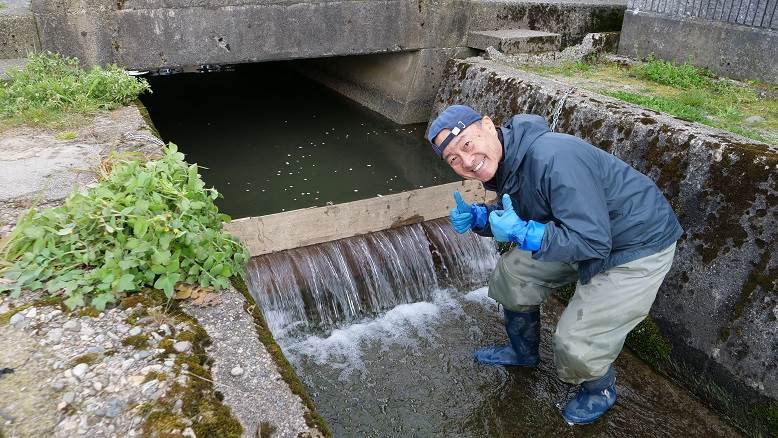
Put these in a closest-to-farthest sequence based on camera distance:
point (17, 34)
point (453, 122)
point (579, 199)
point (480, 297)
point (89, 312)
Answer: point (89, 312) < point (579, 199) < point (453, 122) < point (480, 297) < point (17, 34)

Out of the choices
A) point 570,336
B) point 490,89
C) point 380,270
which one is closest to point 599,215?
point 570,336

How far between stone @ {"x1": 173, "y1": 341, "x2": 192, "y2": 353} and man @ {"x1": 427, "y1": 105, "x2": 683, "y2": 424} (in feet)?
5.49

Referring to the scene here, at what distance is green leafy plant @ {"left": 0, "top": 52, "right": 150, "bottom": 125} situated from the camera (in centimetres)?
534

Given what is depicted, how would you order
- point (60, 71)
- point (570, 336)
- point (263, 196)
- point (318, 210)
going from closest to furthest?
1. point (570, 336)
2. point (318, 210)
3. point (60, 71)
4. point (263, 196)

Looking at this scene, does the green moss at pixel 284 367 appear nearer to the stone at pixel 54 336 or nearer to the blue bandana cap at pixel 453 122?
the stone at pixel 54 336

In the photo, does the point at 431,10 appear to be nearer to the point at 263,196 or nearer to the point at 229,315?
the point at 263,196

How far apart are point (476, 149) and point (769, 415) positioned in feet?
9.40

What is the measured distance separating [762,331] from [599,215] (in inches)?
77.4

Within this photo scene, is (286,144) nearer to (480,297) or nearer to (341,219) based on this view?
(341,219)

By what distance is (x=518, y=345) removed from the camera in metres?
4.51

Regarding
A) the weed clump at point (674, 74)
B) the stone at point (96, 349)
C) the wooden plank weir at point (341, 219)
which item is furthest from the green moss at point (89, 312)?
the weed clump at point (674, 74)

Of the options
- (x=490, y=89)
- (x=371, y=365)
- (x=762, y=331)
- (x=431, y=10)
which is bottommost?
(x=371, y=365)

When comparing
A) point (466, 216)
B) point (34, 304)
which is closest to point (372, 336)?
point (466, 216)

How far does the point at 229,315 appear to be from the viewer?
2809 mm
